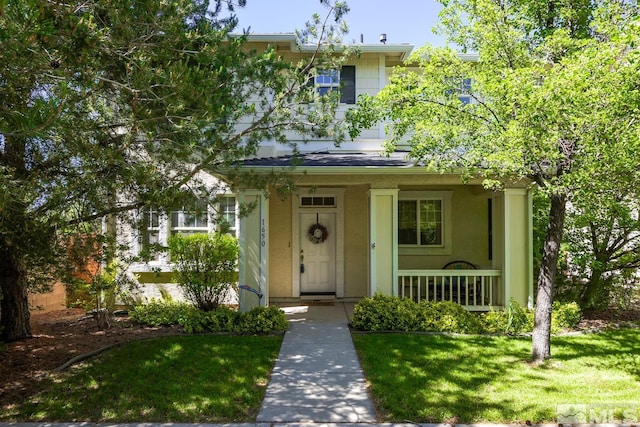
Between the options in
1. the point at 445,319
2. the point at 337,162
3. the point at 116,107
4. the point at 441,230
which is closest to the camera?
the point at 116,107

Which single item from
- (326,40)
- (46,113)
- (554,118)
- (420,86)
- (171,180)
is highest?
(326,40)

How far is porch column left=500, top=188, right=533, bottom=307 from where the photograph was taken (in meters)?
8.55

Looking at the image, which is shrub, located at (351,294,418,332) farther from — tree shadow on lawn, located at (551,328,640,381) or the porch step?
the porch step

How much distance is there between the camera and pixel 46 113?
334cm

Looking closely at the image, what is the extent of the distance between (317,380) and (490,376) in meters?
2.27

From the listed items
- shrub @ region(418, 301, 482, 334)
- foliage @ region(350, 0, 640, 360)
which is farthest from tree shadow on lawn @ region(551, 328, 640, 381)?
shrub @ region(418, 301, 482, 334)

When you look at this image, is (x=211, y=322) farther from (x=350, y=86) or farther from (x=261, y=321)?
(x=350, y=86)

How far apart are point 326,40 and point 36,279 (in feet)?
19.6

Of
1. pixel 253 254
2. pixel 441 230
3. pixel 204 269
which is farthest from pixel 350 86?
pixel 204 269

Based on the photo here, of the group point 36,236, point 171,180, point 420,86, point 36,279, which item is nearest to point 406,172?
point 420,86

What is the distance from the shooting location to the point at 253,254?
8359 millimetres

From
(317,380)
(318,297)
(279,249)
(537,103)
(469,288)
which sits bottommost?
(317,380)

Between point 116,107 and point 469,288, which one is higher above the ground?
point 116,107

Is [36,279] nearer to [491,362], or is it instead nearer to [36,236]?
[36,236]
